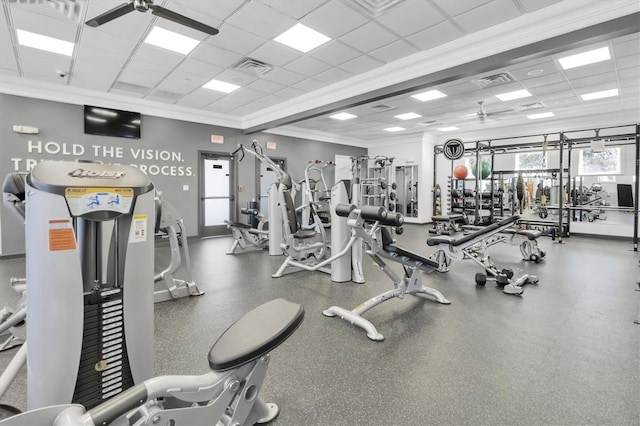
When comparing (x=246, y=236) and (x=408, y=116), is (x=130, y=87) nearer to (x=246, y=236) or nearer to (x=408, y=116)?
(x=246, y=236)

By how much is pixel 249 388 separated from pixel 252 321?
0.82ft

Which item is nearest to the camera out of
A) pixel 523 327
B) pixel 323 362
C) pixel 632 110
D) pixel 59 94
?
pixel 323 362

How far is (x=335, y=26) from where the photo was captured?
3.89 metres

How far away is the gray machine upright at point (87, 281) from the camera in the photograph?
1.06 meters

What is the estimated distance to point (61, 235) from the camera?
1078 mm

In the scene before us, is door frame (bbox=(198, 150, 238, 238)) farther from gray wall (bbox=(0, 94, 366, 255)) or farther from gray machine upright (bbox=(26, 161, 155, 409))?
gray machine upright (bbox=(26, 161, 155, 409))

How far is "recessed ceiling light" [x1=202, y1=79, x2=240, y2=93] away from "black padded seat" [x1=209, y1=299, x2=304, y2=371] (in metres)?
5.39

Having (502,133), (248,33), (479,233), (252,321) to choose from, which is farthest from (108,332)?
(502,133)

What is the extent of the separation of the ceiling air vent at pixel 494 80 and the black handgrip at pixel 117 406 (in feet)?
20.6

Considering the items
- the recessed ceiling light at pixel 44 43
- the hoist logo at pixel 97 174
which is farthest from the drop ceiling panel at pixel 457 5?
the recessed ceiling light at pixel 44 43

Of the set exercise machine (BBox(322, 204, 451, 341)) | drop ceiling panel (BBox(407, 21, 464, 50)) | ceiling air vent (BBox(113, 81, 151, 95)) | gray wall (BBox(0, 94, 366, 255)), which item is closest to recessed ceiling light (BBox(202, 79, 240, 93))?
ceiling air vent (BBox(113, 81, 151, 95))

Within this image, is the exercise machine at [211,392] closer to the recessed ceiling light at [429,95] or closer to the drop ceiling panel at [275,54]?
the drop ceiling panel at [275,54]

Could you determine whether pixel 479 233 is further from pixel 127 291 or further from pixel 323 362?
pixel 127 291

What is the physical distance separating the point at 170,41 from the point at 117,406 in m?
4.52
